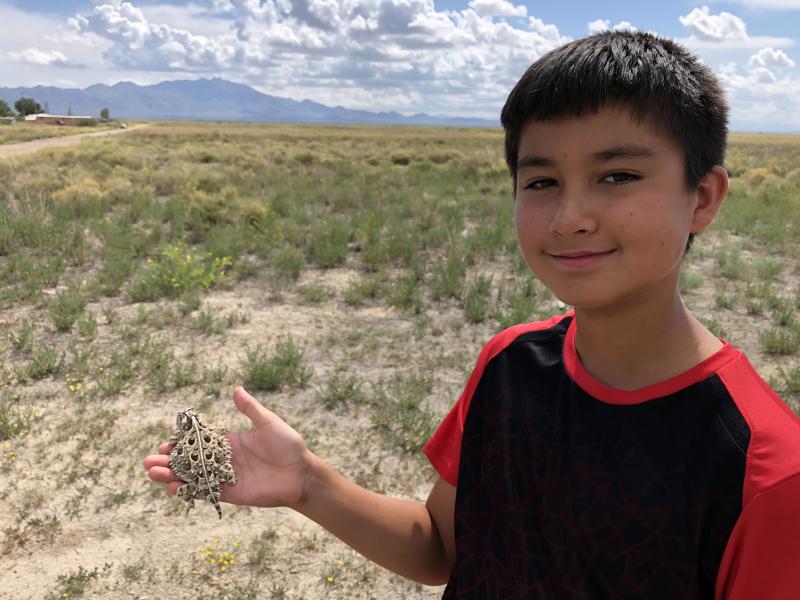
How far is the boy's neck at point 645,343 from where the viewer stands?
125 centimetres

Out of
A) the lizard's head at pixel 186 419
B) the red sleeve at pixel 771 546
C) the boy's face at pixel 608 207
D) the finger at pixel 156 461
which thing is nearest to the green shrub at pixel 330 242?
the lizard's head at pixel 186 419

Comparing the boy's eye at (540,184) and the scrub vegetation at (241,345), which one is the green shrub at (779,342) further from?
the boy's eye at (540,184)

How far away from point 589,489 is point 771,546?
1.07 ft

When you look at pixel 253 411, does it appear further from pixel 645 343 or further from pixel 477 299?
pixel 477 299

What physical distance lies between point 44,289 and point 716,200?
26.7ft

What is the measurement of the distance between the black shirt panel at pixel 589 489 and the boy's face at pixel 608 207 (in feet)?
0.83

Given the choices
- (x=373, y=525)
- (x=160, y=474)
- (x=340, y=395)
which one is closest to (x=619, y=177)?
(x=373, y=525)

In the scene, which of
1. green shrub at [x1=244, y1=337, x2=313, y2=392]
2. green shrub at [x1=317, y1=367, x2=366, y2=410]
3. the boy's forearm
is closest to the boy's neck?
the boy's forearm

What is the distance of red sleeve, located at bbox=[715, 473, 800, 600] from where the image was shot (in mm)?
918

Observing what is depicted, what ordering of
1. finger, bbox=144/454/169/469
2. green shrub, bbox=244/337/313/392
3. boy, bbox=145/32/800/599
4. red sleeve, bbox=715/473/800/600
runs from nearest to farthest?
1. red sleeve, bbox=715/473/800/600
2. boy, bbox=145/32/800/599
3. finger, bbox=144/454/169/469
4. green shrub, bbox=244/337/313/392

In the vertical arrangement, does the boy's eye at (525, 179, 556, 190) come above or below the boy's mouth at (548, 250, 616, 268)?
above

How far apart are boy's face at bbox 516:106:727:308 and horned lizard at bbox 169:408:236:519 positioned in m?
1.11

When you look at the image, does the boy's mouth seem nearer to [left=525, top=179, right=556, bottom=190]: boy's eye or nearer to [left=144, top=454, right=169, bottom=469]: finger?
[left=525, top=179, right=556, bottom=190]: boy's eye

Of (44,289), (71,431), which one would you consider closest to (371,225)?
(44,289)
